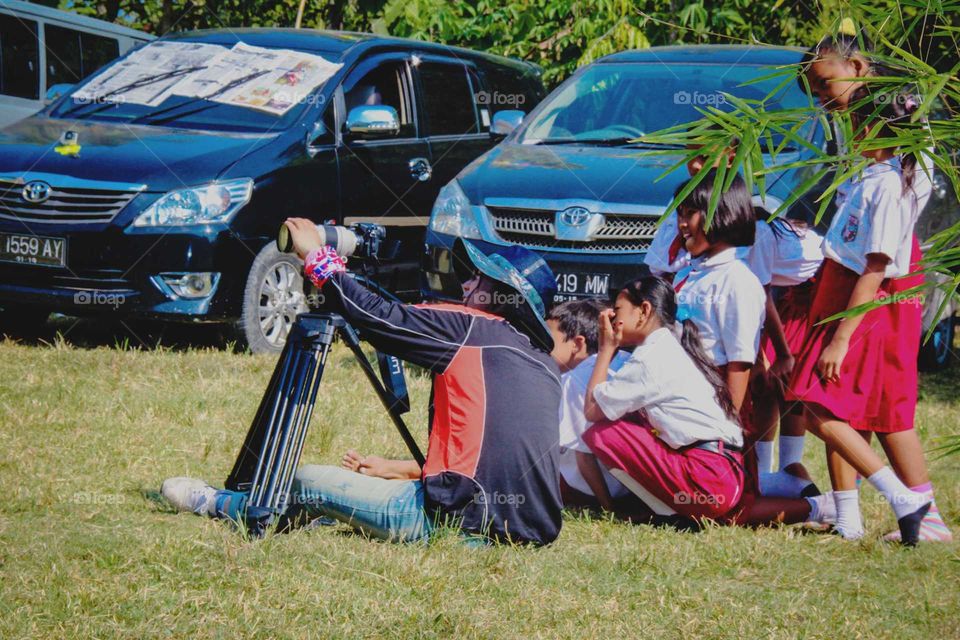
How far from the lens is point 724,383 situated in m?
4.62

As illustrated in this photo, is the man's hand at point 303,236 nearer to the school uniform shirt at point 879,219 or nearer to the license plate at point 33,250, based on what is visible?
the school uniform shirt at point 879,219

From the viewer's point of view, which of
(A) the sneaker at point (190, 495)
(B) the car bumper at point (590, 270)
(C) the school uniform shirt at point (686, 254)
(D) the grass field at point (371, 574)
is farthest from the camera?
(B) the car bumper at point (590, 270)

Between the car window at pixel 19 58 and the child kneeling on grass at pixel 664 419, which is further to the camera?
the car window at pixel 19 58

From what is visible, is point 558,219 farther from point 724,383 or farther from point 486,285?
point 486,285

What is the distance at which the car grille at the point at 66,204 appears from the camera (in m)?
6.82

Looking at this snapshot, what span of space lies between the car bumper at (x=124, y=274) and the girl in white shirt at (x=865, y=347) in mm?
3569

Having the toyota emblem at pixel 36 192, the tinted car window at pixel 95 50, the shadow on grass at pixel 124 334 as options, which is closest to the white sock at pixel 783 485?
the shadow on grass at pixel 124 334

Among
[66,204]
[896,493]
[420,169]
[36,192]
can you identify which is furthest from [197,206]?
[896,493]

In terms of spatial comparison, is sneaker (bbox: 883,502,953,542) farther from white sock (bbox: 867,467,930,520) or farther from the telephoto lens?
the telephoto lens

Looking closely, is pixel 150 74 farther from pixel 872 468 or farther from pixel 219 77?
pixel 872 468

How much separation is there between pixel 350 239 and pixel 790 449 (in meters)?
2.26

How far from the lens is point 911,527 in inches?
172

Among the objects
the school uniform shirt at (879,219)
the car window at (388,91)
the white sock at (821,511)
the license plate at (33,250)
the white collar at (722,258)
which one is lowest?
the white sock at (821,511)

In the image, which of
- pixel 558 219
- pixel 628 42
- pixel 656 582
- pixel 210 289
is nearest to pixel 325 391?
pixel 210 289
